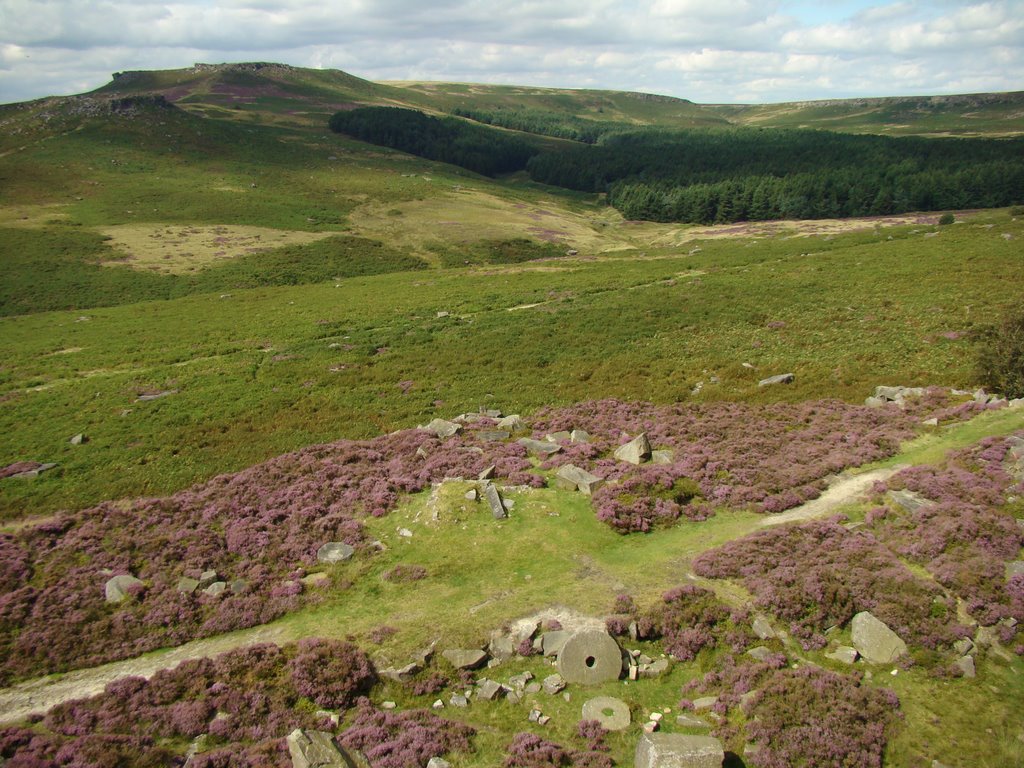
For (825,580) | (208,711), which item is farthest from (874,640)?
(208,711)

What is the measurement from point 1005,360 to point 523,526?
2564 cm

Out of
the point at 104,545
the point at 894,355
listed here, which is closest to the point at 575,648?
the point at 104,545

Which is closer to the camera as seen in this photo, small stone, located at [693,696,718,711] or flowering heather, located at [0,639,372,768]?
flowering heather, located at [0,639,372,768]

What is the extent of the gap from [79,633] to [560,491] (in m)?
16.9

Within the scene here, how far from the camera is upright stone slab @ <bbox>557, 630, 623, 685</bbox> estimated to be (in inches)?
598

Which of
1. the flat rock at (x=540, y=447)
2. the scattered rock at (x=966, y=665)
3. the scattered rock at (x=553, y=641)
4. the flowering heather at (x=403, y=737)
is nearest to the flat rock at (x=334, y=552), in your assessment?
the flowering heather at (x=403, y=737)

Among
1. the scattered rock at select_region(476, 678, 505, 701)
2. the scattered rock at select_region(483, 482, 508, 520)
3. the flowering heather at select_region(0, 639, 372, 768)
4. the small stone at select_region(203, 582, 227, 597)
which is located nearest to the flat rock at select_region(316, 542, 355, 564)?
the small stone at select_region(203, 582, 227, 597)

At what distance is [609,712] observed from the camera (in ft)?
46.4

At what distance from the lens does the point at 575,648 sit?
15.5 m

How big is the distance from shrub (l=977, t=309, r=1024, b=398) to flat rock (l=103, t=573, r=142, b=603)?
1513 inches

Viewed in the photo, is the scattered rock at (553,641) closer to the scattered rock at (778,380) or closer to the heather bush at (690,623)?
the heather bush at (690,623)

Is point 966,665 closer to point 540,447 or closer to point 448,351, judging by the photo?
point 540,447

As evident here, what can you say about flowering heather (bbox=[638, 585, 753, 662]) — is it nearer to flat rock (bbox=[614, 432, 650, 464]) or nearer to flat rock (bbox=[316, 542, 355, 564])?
flat rock (bbox=[614, 432, 650, 464])

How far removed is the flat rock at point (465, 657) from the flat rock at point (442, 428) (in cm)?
1550
